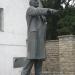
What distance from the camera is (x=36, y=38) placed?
24.4 ft

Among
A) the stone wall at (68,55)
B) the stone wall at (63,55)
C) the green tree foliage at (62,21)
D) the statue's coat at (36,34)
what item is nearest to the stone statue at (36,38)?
the statue's coat at (36,34)

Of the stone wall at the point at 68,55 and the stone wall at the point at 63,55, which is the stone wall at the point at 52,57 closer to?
the stone wall at the point at 63,55

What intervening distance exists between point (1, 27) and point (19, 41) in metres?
1.18

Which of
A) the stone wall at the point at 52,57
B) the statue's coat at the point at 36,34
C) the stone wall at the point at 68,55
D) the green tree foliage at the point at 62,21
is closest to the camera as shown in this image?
the statue's coat at the point at 36,34

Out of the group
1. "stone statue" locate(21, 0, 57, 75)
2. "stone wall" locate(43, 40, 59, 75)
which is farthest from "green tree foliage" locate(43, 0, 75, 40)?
"stone statue" locate(21, 0, 57, 75)

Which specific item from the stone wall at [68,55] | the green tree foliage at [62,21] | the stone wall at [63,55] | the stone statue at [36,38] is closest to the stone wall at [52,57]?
the stone wall at [63,55]

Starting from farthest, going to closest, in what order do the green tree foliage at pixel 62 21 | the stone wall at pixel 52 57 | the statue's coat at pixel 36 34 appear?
1. the green tree foliage at pixel 62 21
2. the stone wall at pixel 52 57
3. the statue's coat at pixel 36 34

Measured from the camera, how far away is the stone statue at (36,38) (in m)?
7.40

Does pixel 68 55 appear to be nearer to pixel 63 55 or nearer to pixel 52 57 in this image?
pixel 63 55

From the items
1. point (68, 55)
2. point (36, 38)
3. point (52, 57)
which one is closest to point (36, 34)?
point (36, 38)

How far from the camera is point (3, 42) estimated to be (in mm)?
19453

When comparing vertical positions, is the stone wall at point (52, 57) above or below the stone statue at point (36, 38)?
below

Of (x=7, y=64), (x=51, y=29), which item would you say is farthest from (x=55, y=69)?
(x=51, y=29)

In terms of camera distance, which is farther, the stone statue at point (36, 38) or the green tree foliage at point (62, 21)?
the green tree foliage at point (62, 21)
